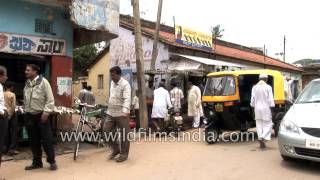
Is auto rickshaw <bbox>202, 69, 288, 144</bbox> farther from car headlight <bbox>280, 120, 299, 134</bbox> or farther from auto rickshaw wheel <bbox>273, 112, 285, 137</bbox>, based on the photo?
car headlight <bbox>280, 120, 299, 134</bbox>

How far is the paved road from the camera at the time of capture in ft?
23.2

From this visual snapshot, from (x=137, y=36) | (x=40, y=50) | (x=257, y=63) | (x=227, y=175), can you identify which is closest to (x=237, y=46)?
(x=257, y=63)

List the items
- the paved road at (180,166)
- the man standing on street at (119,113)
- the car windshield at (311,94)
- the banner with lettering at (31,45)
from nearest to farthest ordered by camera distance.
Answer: the paved road at (180,166) → the car windshield at (311,94) → the man standing on street at (119,113) → the banner with lettering at (31,45)

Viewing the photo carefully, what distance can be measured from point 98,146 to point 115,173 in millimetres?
3003

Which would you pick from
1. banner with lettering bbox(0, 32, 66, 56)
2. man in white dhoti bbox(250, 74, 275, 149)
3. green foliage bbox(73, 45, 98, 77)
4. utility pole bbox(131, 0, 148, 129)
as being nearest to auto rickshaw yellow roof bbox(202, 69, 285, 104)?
man in white dhoti bbox(250, 74, 275, 149)

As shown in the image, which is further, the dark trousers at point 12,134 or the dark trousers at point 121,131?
the dark trousers at point 12,134

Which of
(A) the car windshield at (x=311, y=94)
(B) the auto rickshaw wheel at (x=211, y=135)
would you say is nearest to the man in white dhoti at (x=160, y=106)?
(B) the auto rickshaw wheel at (x=211, y=135)

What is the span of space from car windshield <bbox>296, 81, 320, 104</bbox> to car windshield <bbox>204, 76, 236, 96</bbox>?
97.3 inches

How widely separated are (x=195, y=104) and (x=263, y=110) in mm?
4642

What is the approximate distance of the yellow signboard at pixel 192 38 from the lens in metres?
20.0

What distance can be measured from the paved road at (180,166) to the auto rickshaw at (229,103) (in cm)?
96

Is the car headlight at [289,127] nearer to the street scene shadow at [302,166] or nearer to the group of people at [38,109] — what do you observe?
the street scene shadow at [302,166]

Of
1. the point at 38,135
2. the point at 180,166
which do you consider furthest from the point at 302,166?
the point at 38,135

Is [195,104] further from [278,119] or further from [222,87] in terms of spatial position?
[278,119]
